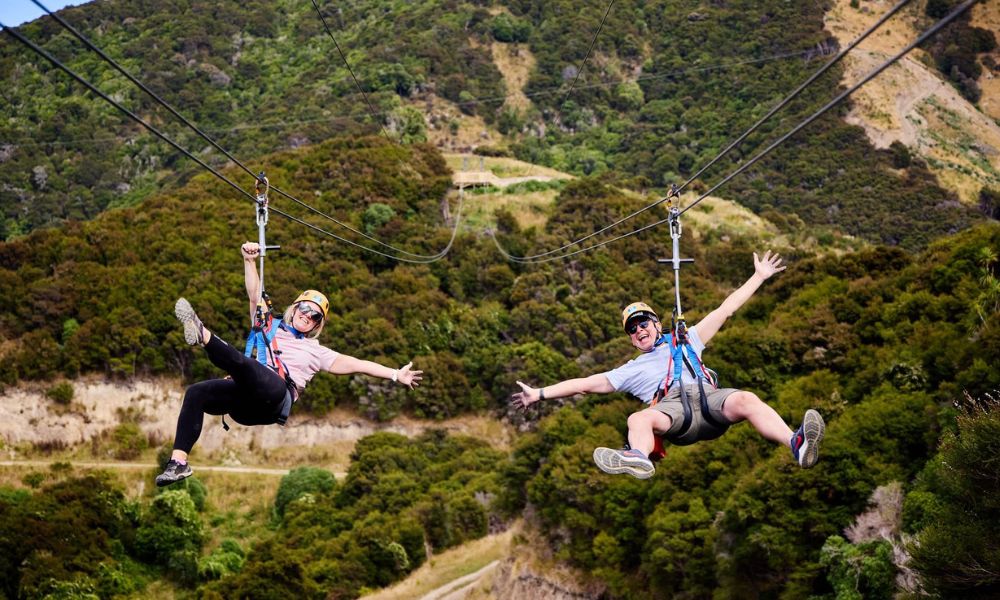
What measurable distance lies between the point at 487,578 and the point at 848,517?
720 inches

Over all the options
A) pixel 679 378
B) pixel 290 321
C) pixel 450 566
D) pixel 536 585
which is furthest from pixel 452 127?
pixel 679 378

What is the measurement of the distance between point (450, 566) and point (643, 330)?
37.4 metres

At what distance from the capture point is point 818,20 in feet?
454

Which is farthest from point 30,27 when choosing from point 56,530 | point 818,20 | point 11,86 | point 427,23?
point 56,530

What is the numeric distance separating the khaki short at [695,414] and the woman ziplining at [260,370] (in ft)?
9.83

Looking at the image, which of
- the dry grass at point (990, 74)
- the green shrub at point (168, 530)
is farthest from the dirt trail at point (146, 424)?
the dry grass at point (990, 74)

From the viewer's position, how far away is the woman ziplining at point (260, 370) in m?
11.4

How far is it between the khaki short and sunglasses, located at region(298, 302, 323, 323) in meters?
4.06

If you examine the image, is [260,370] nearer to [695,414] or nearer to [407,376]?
[407,376]

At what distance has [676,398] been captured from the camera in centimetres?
1172

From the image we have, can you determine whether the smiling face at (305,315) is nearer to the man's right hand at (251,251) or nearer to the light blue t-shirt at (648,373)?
the man's right hand at (251,251)

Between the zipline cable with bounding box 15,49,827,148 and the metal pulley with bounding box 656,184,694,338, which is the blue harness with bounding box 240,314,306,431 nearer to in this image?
the metal pulley with bounding box 656,184,694,338

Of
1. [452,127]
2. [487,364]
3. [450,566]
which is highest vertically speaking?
[452,127]

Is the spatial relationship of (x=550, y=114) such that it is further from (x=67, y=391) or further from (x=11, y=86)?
(x=67, y=391)
